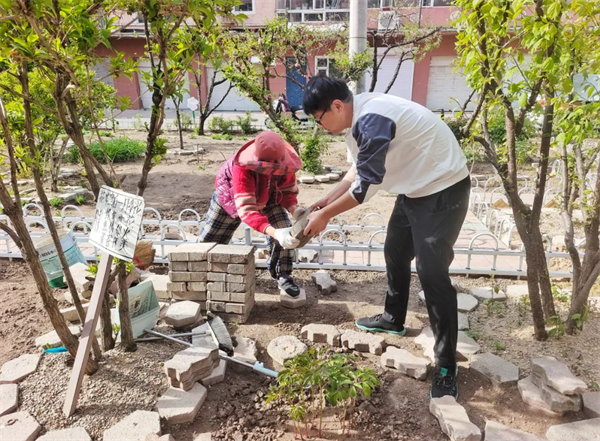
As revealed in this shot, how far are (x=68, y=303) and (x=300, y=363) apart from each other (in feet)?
7.33

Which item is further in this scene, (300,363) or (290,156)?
(290,156)

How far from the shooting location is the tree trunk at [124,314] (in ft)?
8.39

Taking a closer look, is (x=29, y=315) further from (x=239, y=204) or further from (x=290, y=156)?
(x=290, y=156)

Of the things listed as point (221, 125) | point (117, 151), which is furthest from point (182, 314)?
point (221, 125)

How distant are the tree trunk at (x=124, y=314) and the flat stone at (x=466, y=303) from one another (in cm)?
226

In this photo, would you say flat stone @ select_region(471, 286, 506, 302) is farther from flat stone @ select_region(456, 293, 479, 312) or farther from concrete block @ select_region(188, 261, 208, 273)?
concrete block @ select_region(188, 261, 208, 273)

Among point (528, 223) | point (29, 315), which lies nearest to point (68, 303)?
point (29, 315)

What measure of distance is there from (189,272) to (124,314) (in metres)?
0.79

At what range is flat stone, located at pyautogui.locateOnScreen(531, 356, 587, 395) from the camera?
2301 mm

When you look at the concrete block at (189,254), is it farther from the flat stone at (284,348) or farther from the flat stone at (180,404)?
the flat stone at (180,404)

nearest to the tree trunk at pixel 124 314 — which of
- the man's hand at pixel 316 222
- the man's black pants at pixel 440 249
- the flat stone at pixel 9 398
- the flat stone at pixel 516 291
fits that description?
the flat stone at pixel 9 398

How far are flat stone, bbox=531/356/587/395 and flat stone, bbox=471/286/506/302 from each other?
1.03 m

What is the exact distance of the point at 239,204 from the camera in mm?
3238

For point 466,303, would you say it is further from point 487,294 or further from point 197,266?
point 197,266
